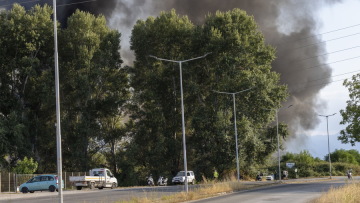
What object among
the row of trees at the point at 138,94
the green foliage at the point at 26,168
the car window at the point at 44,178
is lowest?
the car window at the point at 44,178

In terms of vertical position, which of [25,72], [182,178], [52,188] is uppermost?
A: [25,72]

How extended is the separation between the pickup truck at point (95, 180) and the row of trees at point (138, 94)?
1120 cm

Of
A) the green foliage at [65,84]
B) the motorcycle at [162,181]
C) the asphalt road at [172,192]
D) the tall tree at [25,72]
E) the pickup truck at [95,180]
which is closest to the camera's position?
the asphalt road at [172,192]

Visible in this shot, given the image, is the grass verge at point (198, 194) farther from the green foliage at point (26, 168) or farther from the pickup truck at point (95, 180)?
the green foliage at point (26, 168)

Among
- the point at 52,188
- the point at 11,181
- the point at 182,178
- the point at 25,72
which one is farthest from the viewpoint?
the point at 25,72

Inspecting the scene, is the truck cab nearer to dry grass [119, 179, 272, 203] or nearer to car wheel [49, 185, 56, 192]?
car wheel [49, 185, 56, 192]

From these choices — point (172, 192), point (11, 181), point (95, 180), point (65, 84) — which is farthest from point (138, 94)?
point (172, 192)

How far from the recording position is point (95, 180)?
5122cm

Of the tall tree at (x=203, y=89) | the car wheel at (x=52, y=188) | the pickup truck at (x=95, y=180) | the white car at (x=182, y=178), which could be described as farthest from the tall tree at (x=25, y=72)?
the white car at (x=182, y=178)

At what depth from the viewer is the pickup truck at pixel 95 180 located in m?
49.7

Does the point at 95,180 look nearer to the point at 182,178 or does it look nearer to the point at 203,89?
the point at 182,178

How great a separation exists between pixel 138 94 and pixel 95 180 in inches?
877

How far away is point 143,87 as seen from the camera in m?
73.2

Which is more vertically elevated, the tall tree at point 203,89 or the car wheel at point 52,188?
the tall tree at point 203,89
